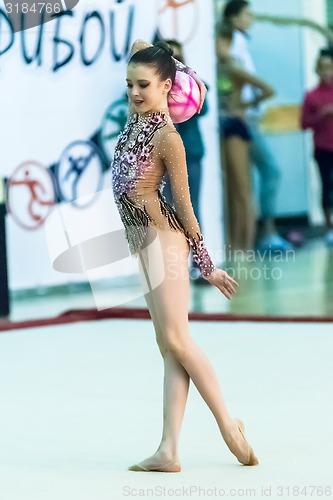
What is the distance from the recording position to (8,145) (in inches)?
275

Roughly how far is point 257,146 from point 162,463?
6.93m

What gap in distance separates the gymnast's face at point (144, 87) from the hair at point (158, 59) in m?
0.01

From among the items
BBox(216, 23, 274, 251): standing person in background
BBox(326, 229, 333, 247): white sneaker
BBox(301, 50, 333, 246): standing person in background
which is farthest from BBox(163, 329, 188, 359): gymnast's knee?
BBox(326, 229, 333, 247): white sneaker

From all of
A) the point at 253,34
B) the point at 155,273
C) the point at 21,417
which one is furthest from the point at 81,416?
the point at 253,34

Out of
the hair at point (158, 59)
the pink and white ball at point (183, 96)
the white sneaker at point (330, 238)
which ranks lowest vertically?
the white sneaker at point (330, 238)

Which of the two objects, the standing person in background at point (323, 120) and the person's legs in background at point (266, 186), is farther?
the standing person in background at point (323, 120)

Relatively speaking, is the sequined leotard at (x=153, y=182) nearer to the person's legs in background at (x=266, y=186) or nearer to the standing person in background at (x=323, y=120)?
the person's legs in background at (x=266, y=186)

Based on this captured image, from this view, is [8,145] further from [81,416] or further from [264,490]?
[264,490]

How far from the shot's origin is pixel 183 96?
9.77 ft

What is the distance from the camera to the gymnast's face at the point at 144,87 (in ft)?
9.50

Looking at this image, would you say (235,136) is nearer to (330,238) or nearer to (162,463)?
(330,238)

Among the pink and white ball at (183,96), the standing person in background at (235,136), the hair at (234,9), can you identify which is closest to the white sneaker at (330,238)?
the standing person in background at (235,136)

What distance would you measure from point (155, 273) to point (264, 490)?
2.14 ft

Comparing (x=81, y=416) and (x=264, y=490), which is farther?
(x=81, y=416)
